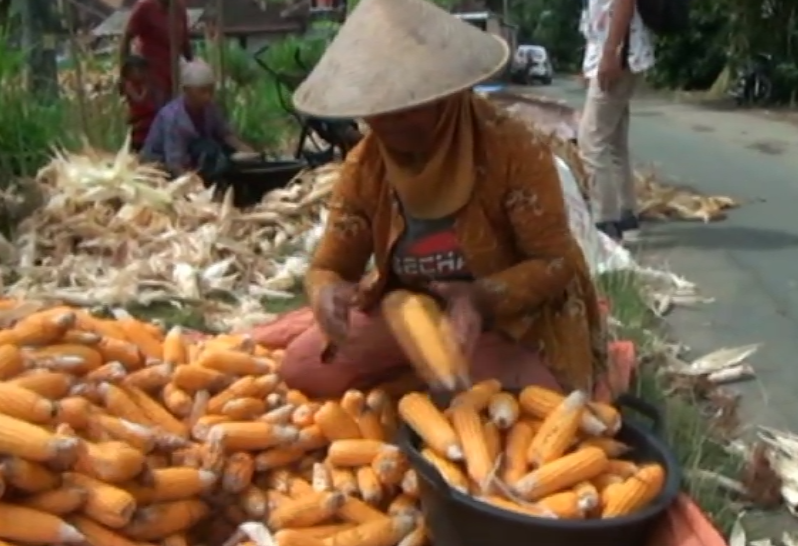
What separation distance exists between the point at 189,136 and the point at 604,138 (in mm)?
2656

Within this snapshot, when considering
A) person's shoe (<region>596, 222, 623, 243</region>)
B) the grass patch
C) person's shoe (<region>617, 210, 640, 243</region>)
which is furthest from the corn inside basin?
person's shoe (<region>617, 210, 640, 243</region>)

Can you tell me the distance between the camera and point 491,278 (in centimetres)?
348

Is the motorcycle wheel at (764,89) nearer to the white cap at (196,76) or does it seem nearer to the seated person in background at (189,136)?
the seated person in background at (189,136)

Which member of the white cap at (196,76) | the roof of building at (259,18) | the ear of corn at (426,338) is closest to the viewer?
the ear of corn at (426,338)

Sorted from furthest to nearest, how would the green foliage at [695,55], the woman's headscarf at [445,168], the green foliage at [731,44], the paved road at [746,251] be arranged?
the green foliage at [695,55] < the green foliage at [731,44] < the paved road at [746,251] < the woman's headscarf at [445,168]

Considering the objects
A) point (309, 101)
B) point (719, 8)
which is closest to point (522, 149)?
point (309, 101)

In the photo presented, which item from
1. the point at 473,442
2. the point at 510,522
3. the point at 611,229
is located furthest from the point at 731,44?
the point at 510,522

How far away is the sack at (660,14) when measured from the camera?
7633 mm

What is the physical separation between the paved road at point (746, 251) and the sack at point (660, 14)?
1344mm

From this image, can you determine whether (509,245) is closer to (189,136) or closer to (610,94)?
(610,94)

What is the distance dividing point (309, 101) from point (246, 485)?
39.7 inches

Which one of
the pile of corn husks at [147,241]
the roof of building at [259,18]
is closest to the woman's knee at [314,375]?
the pile of corn husks at [147,241]

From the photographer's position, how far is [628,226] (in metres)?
7.91

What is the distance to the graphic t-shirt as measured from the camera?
11.9ft
